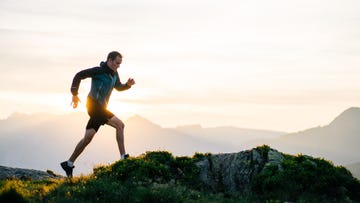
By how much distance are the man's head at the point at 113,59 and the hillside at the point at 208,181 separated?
2857 mm

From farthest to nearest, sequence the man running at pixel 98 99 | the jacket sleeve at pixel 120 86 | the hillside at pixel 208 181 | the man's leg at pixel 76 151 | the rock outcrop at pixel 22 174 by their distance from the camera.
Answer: the rock outcrop at pixel 22 174 → the jacket sleeve at pixel 120 86 → the man running at pixel 98 99 → the man's leg at pixel 76 151 → the hillside at pixel 208 181

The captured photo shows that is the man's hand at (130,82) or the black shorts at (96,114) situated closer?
the black shorts at (96,114)

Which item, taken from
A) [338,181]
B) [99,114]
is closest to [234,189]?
[338,181]

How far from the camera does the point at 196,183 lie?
12.5m

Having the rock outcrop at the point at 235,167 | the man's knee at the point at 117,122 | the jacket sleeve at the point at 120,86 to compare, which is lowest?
the rock outcrop at the point at 235,167

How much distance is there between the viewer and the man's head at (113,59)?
→ 13.7 metres

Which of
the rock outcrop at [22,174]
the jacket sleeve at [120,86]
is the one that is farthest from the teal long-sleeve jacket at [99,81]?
the rock outcrop at [22,174]

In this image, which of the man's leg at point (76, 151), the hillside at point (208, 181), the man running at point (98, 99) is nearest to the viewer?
the hillside at point (208, 181)

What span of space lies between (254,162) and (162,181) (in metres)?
2.68

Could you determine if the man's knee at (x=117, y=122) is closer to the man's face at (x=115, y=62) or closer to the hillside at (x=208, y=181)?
the hillside at (x=208, y=181)

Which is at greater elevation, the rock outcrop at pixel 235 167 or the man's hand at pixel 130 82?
the man's hand at pixel 130 82

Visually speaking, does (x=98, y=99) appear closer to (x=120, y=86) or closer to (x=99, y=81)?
(x=99, y=81)

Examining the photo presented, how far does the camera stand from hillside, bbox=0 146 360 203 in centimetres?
1016

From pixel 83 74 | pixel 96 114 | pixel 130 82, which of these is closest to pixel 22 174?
pixel 96 114
